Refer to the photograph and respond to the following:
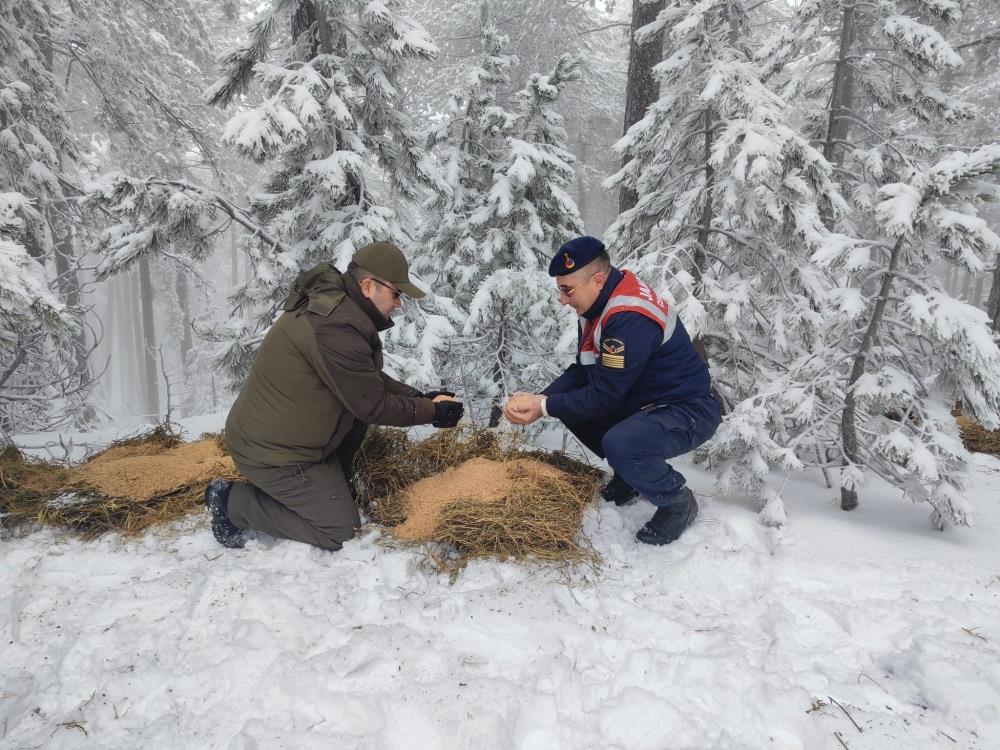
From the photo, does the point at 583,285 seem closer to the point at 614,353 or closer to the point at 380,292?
the point at 614,353

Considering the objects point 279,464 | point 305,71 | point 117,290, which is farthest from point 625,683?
point 117,290

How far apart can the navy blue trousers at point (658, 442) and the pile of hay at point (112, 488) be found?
2840 mm

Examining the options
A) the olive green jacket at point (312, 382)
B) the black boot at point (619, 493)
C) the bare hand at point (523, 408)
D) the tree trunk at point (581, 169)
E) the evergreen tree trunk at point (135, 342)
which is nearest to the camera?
the olive green jacket at point (312, 382)

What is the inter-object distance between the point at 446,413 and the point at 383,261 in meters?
1.08

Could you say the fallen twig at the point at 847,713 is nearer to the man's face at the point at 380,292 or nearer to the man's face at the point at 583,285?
the man's face at the point at 583,285

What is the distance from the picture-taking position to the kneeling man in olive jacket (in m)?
2.98

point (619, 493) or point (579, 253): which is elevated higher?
point (579, 253)

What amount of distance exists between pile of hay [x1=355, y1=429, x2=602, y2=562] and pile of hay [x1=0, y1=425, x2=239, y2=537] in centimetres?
120

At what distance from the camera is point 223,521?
312 centimetres

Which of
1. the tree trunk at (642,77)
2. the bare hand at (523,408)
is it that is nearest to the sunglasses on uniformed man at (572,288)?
the bare hand at (523,408)

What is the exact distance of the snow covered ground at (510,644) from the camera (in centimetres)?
191

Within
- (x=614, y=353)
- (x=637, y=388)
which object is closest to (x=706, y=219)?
(x=637, y=388)

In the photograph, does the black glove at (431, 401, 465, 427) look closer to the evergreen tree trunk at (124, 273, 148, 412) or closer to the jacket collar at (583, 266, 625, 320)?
the jacket collar at (583, 266, 625, 320)

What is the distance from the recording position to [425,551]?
301 centimetres
